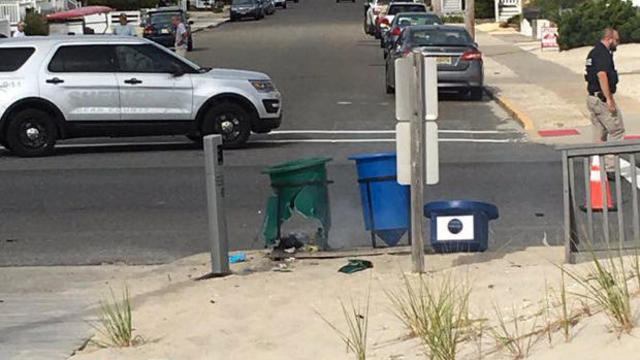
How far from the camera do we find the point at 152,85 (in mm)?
19250

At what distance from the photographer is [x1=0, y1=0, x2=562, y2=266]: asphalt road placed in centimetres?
1265

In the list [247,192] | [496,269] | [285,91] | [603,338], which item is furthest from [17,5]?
[603,338]

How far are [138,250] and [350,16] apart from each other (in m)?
60.8

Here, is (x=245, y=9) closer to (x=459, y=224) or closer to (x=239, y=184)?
(x=239, y=184)

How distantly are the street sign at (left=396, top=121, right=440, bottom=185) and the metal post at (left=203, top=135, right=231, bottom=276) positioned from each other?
1.55 metres

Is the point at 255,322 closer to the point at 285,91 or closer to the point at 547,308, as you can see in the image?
the point at 547,308

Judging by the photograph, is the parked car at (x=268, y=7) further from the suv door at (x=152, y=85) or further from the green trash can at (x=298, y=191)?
the green trash can at (x=298, y=191)

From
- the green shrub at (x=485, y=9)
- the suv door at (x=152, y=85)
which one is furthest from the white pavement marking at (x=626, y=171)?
the green shrub at (x=485, y=9)

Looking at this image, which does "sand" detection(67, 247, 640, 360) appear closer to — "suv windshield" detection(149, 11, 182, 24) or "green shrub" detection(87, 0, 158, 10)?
"suv windshield" detection(149, 11, 182, 24)

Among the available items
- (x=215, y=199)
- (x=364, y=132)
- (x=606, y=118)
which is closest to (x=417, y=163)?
(x=215, y=199)

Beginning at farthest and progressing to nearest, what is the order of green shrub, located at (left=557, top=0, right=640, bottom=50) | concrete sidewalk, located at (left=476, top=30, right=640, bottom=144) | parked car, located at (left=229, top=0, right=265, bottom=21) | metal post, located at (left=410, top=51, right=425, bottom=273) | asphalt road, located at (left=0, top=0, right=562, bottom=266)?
parked car, located at (left=229, top=0, right=265, bottom=21)
green shrub, located at (left=557, top=0, right=640, bottom=50)
concrete sidewalk, located at (left=476, top=30, right=640, bottom=144)
asphalt road, located at (left=0, top=0, right=562, bottom=266)
metal post, located at (left=410, top=51, right=425, bottom=273)

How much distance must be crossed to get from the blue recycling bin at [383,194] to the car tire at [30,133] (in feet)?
28.7

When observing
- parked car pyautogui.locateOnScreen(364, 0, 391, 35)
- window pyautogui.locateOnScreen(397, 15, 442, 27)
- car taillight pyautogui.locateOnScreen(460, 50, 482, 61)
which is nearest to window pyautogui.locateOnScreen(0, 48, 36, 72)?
car taillight pyautogui.locateOnScreen(460, 50, 482, 61)

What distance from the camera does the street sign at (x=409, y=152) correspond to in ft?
33.7
